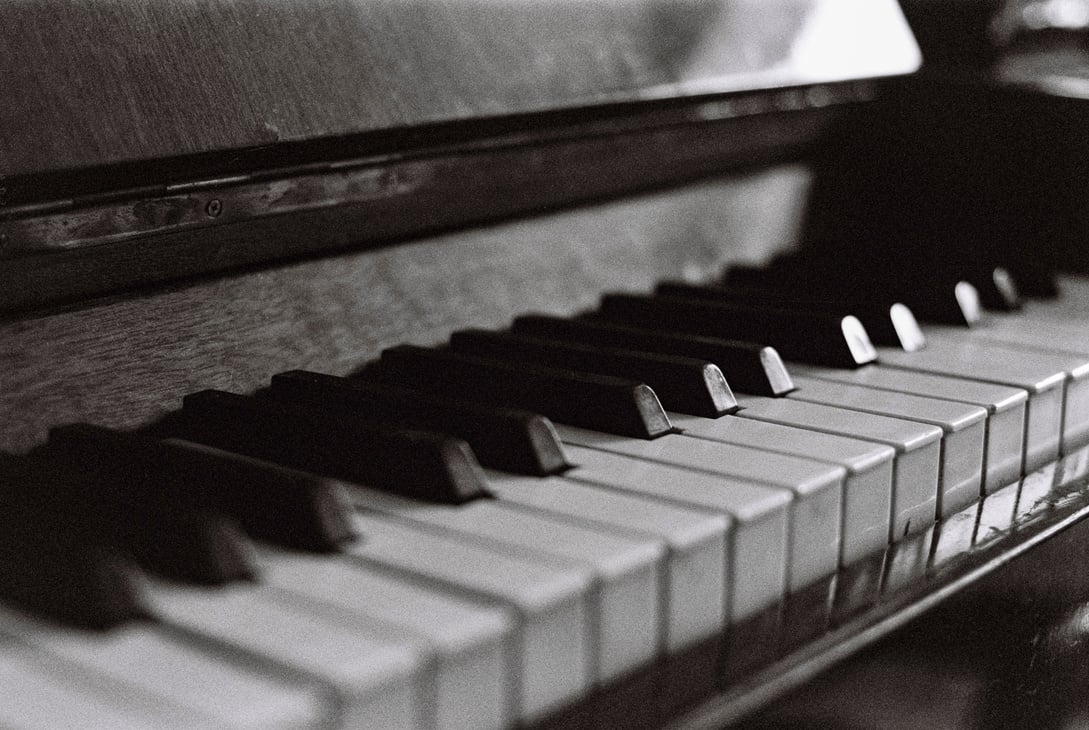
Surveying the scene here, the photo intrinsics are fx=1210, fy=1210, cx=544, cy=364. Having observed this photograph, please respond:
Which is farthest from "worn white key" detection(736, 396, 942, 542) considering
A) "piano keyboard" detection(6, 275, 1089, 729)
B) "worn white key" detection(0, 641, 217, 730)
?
"worn white key" detection(0, 641, 217, 730)

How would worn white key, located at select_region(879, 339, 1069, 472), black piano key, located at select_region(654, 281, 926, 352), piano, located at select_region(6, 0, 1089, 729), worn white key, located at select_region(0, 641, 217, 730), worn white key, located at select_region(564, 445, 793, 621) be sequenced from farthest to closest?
black piano key, located at select_region(654, 281, 926, 352)
worn white key, located at select_region(879, 339, 1069, 472)
worn white key, located at select_region(564, 445, 793, 621)
piano, located at select_region(6, 0, 1089, 729)
worn white key, located at select_region(0, 641, 217, 730)

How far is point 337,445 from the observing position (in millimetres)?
888

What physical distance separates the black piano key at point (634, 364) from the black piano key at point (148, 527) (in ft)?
1.48

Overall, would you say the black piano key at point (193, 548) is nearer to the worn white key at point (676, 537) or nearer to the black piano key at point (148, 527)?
the black piano key at point (148, 527)

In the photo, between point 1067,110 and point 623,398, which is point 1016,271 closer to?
point 1067,110

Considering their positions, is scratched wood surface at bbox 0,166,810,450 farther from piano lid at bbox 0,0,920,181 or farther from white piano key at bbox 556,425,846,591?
white piano key at bbox 556,425,846,591

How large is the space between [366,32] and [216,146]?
8.9 inches

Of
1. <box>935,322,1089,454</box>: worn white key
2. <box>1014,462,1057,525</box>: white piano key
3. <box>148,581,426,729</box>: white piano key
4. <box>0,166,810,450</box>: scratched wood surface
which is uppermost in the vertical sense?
<box>0,166,810,450</box>: scratched wood surface

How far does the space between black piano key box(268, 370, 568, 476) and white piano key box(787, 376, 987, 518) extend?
1.05ft

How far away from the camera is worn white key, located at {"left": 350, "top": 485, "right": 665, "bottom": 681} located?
0.73 m

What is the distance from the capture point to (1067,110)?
1.65 m

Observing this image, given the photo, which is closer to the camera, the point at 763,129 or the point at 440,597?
the point at 440,597

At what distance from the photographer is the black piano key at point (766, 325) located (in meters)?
1.22

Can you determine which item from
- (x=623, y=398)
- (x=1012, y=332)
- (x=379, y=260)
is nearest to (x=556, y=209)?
(x=379, y=260)
